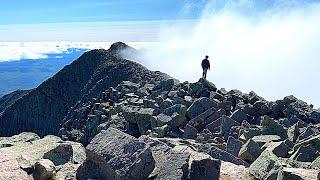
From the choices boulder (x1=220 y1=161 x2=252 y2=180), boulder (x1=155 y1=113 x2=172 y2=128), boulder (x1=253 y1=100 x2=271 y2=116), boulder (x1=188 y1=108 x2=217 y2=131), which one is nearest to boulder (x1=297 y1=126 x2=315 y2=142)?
boulder (x1=220 y1=161 x2=252 y2=180)

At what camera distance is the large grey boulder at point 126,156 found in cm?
1595

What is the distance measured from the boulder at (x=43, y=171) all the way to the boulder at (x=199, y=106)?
1857 centimetres

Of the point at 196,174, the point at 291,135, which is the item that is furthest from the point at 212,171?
the point at 291,135

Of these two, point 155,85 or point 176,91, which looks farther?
point 155,85

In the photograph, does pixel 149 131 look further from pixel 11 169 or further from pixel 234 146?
pixel 11 169

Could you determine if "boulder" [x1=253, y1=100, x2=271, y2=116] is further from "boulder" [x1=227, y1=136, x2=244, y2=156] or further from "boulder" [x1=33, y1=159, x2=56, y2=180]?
"boulder" [x1=33, y1=159, x2=56, y2=180]

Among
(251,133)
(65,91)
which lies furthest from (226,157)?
(65,91)

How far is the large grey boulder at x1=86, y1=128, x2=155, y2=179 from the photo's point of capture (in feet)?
52.3

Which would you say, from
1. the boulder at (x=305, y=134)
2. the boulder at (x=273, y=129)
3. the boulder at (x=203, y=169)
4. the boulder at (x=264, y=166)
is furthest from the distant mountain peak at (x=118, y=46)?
the boulder at (x=203, y=169)

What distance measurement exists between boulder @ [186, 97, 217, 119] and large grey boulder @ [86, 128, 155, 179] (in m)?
18.6

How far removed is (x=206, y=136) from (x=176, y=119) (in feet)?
13.5

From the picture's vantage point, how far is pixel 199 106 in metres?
35.9

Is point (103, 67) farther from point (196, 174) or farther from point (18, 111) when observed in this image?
point (196, 174)

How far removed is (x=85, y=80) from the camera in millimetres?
67875
